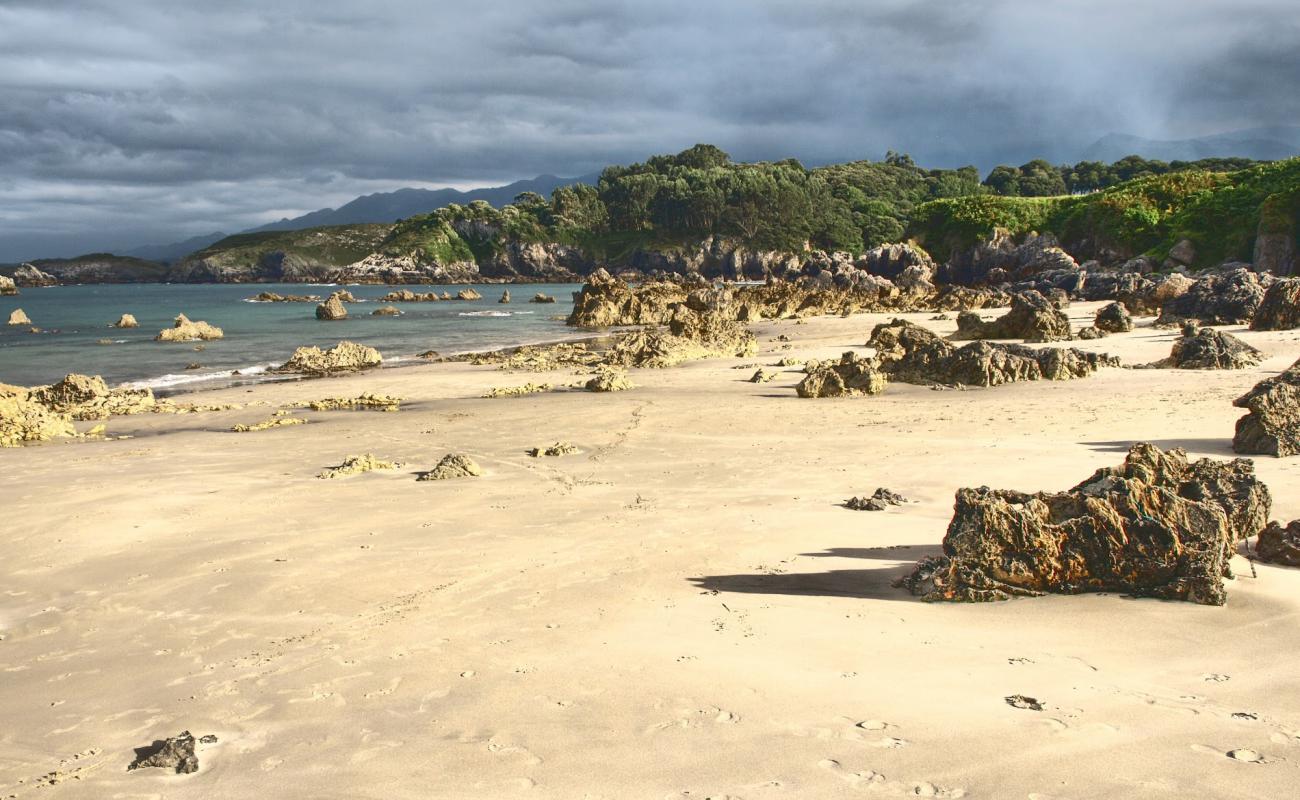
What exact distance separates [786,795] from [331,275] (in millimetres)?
174356

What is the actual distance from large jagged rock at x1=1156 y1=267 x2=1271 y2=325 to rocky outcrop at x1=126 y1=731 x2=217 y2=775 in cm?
2808

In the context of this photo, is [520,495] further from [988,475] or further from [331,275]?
[331,275]

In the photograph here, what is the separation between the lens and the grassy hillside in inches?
2010

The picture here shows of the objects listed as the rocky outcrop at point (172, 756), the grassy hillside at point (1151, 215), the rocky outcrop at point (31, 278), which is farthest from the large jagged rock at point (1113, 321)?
the rocky outcrop at point (31, 278)

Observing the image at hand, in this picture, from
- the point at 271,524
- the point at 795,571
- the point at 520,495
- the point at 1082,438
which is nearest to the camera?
the point at 795,571

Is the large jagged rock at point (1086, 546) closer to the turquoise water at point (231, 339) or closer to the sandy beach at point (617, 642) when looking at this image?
the sandy beach at point (617, 642)

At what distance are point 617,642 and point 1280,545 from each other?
495 centimetres

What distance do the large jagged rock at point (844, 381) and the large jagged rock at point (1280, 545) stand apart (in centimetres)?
1077

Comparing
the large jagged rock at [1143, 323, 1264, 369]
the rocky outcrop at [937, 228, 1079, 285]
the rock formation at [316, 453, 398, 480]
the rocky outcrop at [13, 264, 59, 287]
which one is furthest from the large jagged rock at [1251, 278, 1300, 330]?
the rocky outcrop at [13, 264, 59, 287]

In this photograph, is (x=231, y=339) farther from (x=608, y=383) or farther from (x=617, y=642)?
(x=617, y=642)

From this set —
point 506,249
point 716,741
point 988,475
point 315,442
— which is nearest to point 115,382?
point 315,442

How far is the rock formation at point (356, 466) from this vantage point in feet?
38.7

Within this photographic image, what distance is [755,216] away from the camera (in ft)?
456

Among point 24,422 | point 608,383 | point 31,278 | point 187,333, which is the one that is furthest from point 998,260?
point 31,278
